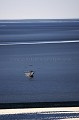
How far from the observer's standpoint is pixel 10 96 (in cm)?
124

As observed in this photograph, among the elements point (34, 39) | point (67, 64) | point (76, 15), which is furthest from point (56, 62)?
point (76, 15)

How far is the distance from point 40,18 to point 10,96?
0.43m

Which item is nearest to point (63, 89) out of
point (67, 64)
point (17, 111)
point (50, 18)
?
point (67, 64)

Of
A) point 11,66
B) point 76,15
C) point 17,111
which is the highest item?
point 76,15

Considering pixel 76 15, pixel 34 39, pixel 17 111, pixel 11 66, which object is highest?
pixel 76 15

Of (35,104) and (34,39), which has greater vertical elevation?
(34,39)

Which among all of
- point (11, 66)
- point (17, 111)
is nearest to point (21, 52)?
point (11, 66)

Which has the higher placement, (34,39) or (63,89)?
(34,39)

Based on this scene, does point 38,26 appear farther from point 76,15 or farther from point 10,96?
point 10,96

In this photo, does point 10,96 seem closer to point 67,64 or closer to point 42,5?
point 67,64

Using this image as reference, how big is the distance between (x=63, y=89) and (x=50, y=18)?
0.37 m

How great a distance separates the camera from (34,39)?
1272mm

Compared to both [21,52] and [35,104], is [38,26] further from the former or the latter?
[35,104]

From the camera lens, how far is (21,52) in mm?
1274
